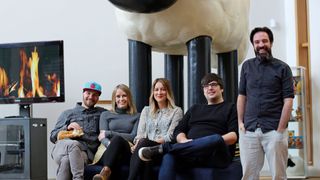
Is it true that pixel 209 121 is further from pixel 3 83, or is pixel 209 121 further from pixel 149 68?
pixel 3 83

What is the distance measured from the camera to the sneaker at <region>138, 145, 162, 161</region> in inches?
85.7

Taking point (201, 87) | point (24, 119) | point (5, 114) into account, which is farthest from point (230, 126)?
point (5, 114)

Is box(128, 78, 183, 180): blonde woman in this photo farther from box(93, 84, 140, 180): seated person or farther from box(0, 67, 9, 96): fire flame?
box(0, 67, 9, 96): fire flame

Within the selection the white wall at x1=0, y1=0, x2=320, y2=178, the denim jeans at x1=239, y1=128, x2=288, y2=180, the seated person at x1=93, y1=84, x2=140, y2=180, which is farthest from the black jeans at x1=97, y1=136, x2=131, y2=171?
the white wall at x1=0, y1=0, x2=320, y2=178

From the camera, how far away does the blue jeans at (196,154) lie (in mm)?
2162

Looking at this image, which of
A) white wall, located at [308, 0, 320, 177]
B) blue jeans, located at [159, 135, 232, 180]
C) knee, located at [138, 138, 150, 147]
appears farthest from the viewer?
white wall, located at [308, 0, 320, 177]

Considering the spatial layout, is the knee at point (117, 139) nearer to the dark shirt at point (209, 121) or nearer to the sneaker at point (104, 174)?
the sneaker at point (104, 174)

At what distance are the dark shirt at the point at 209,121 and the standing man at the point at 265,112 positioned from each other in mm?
273

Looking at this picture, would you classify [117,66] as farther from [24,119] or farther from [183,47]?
[183,47]

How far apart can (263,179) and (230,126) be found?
129 centimetres

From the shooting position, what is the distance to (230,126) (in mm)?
2271

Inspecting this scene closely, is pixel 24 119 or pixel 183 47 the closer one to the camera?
pixel 183 47

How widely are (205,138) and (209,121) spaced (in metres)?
0.15

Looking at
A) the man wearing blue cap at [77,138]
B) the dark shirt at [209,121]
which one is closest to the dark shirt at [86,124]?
the man wearing blue cap at [77,138]
